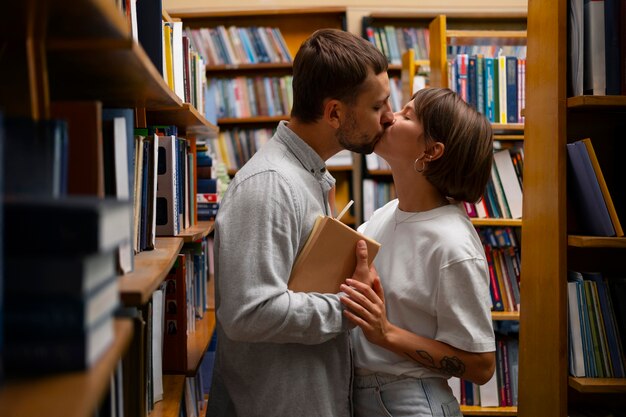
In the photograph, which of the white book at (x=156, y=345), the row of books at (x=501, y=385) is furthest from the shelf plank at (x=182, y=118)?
the row of books at (x=501, y=385)

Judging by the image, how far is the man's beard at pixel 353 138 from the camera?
65.4 inches

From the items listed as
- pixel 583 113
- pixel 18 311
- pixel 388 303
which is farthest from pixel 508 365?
pixel 18 311

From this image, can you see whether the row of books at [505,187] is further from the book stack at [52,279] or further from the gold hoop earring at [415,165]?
the book stack at [52,279]

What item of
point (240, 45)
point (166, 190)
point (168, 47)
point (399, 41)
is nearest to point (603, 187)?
point (166, 190)

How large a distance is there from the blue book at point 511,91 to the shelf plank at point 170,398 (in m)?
2.16

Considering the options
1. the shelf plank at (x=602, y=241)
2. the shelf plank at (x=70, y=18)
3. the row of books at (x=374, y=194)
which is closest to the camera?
the shelf plank at (x=70, y=18)

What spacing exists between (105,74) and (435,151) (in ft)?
3.14

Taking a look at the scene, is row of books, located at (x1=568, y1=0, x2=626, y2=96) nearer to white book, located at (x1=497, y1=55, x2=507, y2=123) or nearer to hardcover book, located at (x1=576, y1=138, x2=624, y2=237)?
hardcover book, located at (x1=576, y1=138, x2=624, y2=237)

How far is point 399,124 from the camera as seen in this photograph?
5.71ft

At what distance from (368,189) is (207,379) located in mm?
2087

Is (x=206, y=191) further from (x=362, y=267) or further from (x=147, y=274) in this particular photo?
(x=147, y=274)

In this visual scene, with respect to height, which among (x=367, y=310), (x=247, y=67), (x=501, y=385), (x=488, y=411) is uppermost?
(x=247, y=67)

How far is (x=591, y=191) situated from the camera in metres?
1.81

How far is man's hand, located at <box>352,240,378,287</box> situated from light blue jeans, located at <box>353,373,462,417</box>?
0.26m
